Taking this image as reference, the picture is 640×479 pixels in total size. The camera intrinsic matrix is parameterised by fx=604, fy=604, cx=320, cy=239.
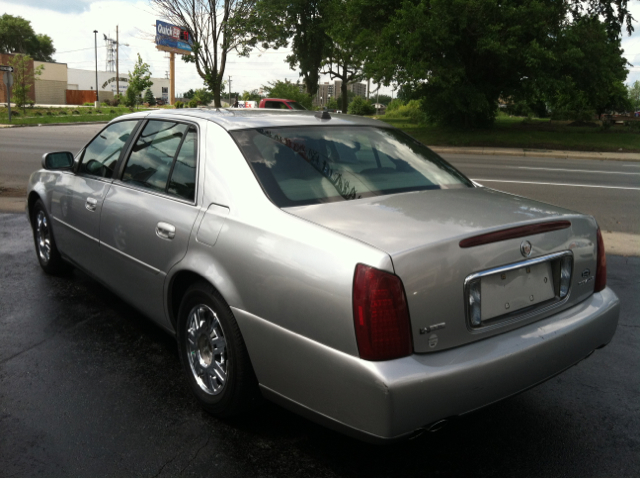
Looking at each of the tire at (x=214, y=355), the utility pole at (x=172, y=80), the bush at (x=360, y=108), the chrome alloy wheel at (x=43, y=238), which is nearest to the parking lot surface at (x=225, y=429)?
the tire at (x=214, y=355)

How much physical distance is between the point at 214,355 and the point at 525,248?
1.60 meters

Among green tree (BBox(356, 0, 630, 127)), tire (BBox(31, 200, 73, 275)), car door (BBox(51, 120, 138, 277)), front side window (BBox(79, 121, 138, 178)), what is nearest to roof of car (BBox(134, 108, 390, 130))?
front side window (BBox(79, 121, 138, 178))

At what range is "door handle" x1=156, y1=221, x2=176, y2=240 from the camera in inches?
130

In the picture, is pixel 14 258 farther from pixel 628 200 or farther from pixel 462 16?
pixel 462 16

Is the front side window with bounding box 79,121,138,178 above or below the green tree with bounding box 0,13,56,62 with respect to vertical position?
below

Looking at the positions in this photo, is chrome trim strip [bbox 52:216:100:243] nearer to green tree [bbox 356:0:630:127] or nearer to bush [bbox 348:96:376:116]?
green tree [bbox 356:0:630:127]

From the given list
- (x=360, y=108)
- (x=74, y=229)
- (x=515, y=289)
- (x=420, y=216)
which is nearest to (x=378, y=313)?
(x=420, y=216)

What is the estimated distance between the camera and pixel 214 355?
308 centimetres

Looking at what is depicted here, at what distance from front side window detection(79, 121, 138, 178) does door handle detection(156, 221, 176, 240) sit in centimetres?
103

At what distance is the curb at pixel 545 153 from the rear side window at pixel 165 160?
61.7ft

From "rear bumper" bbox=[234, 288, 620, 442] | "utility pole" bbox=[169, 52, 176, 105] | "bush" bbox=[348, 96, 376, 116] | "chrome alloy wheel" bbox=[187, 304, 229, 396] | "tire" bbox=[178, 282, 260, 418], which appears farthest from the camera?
"utility pole" bbox=[169, 52, 176, 105]

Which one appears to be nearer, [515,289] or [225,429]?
[515,289]

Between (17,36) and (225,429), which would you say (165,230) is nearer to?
(225,429)

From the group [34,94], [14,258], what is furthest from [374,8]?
[34,94]
